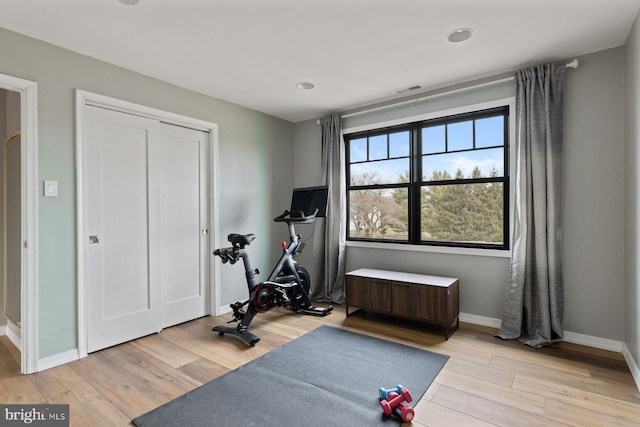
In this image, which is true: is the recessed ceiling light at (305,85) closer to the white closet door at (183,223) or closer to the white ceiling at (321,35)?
the white ceiling at (321,35)

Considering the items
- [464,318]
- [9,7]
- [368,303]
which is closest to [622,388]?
[464,318]

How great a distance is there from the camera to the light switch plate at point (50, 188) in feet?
8.30

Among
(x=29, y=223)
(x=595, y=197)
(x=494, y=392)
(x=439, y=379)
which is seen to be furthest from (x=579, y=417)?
(x=29, y=223)

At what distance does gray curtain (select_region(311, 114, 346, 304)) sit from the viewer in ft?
14.2

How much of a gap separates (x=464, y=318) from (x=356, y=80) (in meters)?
2.76

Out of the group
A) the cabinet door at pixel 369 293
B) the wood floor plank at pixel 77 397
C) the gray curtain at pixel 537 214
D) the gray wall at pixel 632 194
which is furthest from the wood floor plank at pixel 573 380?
the wood floor plank at pixel 77 397

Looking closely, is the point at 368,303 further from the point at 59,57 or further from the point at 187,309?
the point at 59,57

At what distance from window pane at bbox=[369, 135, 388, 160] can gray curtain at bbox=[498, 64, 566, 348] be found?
4.86 ft

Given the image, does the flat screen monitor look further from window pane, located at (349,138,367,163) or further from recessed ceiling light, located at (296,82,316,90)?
recessed ceiling light, located at (296,82,316,90)

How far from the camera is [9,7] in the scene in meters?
2.13

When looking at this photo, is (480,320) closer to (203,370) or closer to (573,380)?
(573,380)

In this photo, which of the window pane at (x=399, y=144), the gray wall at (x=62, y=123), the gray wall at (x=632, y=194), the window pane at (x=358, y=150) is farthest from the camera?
the window pane at (x=358, y=150)

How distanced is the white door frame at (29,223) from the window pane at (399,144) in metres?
3.45

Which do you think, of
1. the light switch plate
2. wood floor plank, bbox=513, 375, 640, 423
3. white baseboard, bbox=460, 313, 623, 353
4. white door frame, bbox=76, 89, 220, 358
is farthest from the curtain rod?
the light switch plate
